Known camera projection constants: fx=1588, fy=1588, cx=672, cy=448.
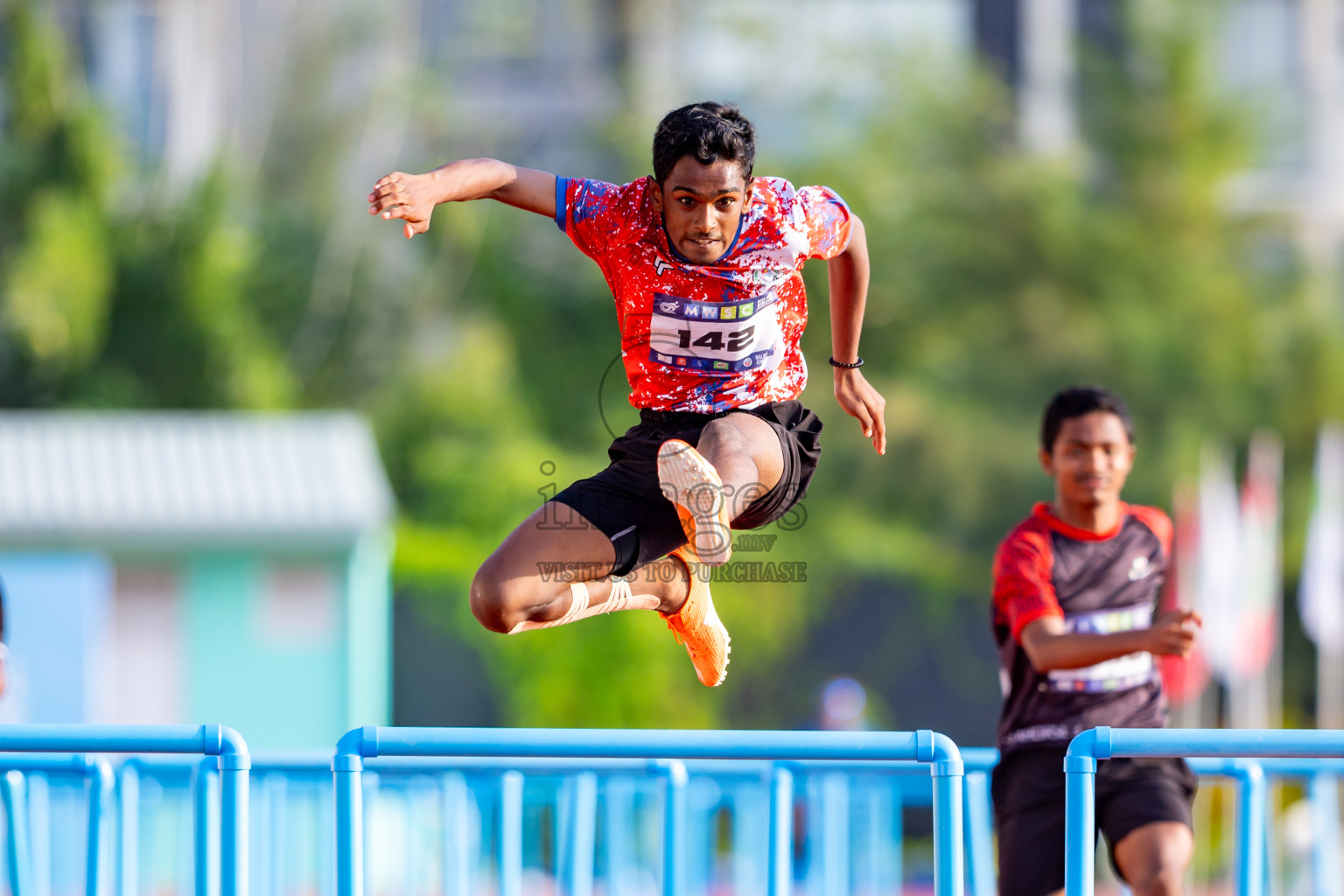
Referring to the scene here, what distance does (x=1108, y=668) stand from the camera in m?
4.52

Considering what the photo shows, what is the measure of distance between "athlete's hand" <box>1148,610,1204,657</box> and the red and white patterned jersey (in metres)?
1.16

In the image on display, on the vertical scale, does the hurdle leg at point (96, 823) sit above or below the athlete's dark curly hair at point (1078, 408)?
below

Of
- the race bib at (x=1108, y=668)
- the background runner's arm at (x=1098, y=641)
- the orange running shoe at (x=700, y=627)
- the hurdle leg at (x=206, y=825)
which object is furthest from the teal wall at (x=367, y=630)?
the hurdle leg at (x=206, y=825)

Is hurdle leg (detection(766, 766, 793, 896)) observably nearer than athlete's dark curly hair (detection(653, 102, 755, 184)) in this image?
No

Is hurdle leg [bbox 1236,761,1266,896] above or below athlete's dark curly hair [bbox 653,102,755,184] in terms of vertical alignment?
below

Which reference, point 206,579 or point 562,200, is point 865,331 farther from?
point 562,200

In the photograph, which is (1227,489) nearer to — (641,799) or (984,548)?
(984,548)

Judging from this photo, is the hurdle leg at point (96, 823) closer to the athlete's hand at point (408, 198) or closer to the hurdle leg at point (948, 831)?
the athlete's hand at point (408, 198)

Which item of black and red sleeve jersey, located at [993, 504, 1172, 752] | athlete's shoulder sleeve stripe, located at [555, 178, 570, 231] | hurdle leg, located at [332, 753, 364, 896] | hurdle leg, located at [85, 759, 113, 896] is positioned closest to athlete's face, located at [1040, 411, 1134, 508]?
black and red sleeve jersey, located at [993, 504, 1172, 752]

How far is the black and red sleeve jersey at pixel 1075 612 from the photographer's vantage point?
449 centimetres

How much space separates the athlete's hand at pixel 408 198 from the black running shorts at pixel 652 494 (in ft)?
2.73

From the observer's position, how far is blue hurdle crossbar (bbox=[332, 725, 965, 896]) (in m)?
3.21

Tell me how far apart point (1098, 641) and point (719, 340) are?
1288 millimetres

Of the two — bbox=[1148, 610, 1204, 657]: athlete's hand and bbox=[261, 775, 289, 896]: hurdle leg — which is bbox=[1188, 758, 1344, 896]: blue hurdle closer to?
bbox=[1148, 610, 1204, 657]: athlete's hand
